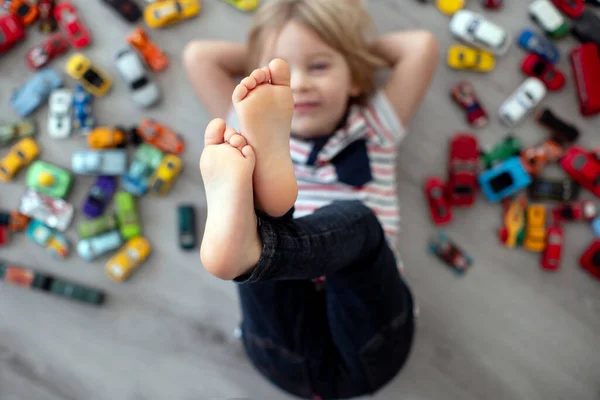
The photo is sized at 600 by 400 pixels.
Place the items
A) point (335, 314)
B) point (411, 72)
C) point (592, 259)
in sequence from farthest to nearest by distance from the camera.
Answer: point (592, 259), point (411, 72), point (335, 314)

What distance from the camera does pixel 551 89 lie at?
0.99m

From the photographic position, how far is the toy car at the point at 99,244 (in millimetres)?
963

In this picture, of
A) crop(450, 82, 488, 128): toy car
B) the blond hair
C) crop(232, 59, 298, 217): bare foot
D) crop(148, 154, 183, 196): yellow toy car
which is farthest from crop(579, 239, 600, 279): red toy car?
crop(148, 154, 183, 196): yellow toy car

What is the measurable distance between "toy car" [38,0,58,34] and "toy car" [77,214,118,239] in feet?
1.34

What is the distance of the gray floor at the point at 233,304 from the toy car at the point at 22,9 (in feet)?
0.09

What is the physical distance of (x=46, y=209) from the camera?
97 centimetres

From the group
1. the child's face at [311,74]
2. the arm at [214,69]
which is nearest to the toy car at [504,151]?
the child's face at [311,74]

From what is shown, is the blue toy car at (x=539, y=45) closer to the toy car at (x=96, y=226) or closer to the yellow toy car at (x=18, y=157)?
the toy car at (x=96, y=226)

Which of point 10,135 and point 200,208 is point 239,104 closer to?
point 200,208

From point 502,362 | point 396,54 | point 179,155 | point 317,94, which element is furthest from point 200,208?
point 502,362

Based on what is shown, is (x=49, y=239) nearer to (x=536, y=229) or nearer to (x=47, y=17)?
(x=47, y=17)

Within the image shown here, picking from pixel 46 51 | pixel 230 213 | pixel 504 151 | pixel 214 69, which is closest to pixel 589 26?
pixel 504 151

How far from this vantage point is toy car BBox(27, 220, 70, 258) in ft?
3.18

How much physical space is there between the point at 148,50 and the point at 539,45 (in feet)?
2.59
